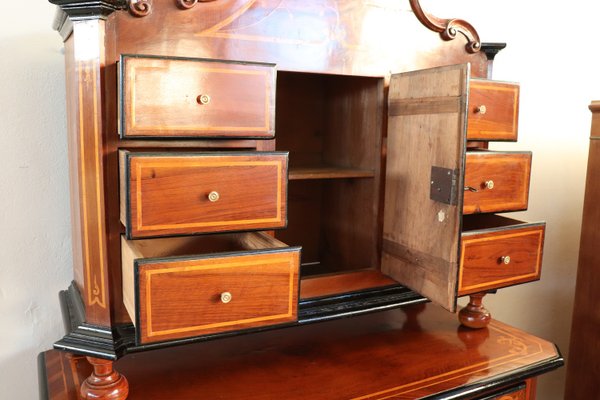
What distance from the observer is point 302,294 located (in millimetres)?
1219

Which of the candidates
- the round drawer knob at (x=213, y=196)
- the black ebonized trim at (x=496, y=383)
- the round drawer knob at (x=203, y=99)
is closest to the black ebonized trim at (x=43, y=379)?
the round drawer knob at (x=213, y=196)

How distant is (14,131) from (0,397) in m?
0.66

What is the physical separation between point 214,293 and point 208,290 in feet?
0.04

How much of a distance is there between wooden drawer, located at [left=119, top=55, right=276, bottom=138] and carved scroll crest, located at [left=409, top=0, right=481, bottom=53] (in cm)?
46

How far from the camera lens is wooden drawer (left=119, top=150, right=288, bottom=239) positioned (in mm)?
904

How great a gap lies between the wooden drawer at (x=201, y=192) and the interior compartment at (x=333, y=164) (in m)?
0.26

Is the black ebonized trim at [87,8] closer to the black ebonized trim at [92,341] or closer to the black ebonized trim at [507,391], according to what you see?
the black ebonized trim at [92,341]

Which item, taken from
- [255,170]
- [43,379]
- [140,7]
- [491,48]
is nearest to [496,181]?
[491,48]

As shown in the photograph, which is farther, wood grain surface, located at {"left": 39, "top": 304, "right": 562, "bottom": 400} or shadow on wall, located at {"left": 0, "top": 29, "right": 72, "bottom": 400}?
shadow on wall, located at {"left": 0, "top": 29, "right": 72, "bottom": 400}

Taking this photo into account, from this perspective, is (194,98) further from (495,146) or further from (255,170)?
(495,146)

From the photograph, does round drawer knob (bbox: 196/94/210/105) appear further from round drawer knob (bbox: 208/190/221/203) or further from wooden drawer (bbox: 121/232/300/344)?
wooden drawer (bbox: 121/232/300/344)

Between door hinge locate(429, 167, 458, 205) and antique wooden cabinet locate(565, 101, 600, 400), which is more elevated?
door hinge locate(429, 167, 458, 205)

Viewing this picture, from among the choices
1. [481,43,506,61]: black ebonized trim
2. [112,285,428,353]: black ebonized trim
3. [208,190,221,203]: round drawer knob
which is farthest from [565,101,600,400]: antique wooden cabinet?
[208,190,221,203]: round drawer knob

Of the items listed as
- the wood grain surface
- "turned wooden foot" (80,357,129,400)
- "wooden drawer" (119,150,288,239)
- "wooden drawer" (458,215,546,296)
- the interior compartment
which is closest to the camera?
"wooden drawer" (119,150,288,239)
